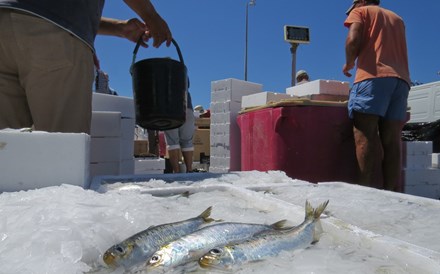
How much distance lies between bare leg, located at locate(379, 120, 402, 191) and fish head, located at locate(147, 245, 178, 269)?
271 centimetres

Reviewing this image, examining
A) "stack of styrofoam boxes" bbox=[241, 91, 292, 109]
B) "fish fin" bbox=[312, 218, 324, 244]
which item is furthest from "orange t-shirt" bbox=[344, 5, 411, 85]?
"fish fin" bbox=[312, 218, 324, 244]

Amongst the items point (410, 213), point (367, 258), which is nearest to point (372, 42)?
point (410, 213)

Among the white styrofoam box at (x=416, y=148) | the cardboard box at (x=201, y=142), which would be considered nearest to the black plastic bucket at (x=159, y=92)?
the white styrofoam box at (x=416, y=148)

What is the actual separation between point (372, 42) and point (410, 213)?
2.08 metres

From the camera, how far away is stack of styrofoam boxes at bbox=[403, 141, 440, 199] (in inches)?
157

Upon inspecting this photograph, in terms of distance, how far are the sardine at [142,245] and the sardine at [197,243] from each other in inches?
1.7

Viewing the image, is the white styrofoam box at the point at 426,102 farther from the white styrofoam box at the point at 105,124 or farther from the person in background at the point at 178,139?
the white styrofoam box at the point at 105,124

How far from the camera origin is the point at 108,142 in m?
2.82

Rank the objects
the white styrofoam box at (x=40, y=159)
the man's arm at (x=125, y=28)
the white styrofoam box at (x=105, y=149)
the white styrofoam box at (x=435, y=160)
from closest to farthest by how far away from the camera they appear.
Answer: the white styrofoam box at (x=40, y=159) → the man's arm at (x=125, y=28) → the white styrofoam box at (x=105, y=149) → the white styrofoam box at (x=435, y=160)

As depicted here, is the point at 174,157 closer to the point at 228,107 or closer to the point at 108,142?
the point at 228,107

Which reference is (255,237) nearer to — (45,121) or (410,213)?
(410,213)

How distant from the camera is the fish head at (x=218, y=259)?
73 cm

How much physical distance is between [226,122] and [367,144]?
7.39 ft

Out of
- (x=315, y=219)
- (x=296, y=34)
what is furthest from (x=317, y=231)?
(x=296, y=34)
